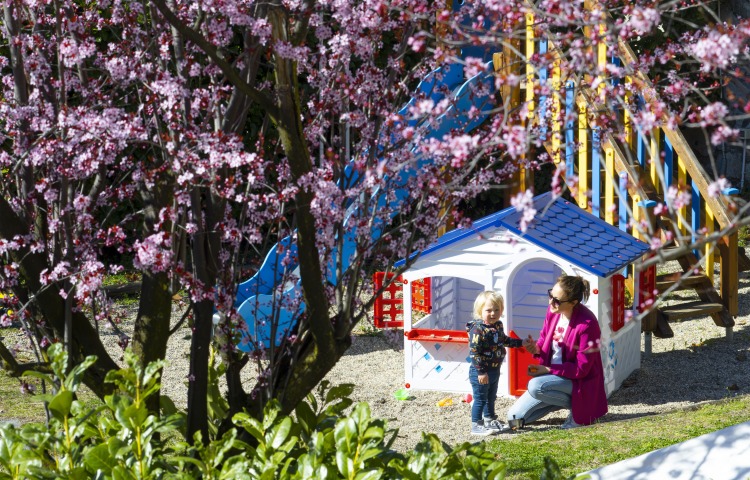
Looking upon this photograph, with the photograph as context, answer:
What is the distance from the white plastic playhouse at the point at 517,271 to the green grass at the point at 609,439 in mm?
725

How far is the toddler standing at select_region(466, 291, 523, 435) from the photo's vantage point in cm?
632

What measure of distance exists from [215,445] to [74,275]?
38.7 inches

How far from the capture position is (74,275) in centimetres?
400

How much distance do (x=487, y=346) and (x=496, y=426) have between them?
1.57 ft

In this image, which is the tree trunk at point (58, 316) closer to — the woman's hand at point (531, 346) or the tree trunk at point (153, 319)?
the tree trunk at point (153, 319)

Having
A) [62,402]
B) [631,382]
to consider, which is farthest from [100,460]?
[631,382]

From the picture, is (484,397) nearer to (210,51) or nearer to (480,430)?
(480,430)

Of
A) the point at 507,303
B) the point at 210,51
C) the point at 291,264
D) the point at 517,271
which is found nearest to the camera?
the point at 210,51

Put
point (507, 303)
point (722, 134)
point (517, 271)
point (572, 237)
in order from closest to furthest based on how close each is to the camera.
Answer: point (722, 134) → point (507, 303) → point (572, 237) → point (517, 271)

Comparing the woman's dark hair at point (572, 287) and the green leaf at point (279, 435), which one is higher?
the woman's dark hair at point (572, 287)

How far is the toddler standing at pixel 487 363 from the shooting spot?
6320 mm

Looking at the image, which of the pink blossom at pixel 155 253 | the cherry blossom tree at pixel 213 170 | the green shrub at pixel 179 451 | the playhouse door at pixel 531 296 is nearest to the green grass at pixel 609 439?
the cherry blossom tree at pixel 213 170

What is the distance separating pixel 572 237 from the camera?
23.3ft

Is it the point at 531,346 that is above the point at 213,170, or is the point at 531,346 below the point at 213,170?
below
